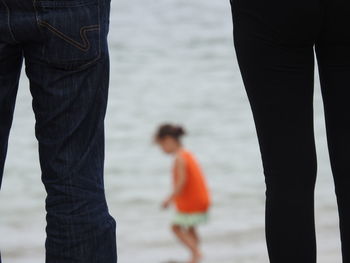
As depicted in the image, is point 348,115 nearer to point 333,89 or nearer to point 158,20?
point 333,89

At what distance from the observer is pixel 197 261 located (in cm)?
900

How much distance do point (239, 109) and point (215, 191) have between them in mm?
4110

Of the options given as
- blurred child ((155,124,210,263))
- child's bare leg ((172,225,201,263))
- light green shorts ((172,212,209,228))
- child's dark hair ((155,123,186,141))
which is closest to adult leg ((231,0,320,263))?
blurred child ((155,124,210,263))

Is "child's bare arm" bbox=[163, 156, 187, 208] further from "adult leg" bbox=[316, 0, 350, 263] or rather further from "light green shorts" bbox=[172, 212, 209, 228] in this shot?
"adult leg" bbox=[316, 0, 350, 263]

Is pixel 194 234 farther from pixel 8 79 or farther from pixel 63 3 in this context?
pixel 63 3

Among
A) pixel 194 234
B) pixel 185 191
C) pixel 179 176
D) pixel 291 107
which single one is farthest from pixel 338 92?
pixel 194 234

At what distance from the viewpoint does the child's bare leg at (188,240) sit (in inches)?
353

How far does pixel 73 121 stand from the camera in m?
2.24

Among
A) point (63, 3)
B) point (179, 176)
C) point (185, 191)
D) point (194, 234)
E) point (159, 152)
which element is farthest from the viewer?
point (159, 152)

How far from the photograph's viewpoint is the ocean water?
9359 millimetres

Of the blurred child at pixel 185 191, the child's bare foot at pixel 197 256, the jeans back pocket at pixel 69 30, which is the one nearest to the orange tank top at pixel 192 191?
the blurred child at pixel 185 191

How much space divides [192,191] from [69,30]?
651 cm

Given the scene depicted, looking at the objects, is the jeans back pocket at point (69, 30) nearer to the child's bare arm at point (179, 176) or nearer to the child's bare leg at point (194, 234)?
the child's bare arm at point (179, 176)

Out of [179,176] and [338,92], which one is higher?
[179,176]
